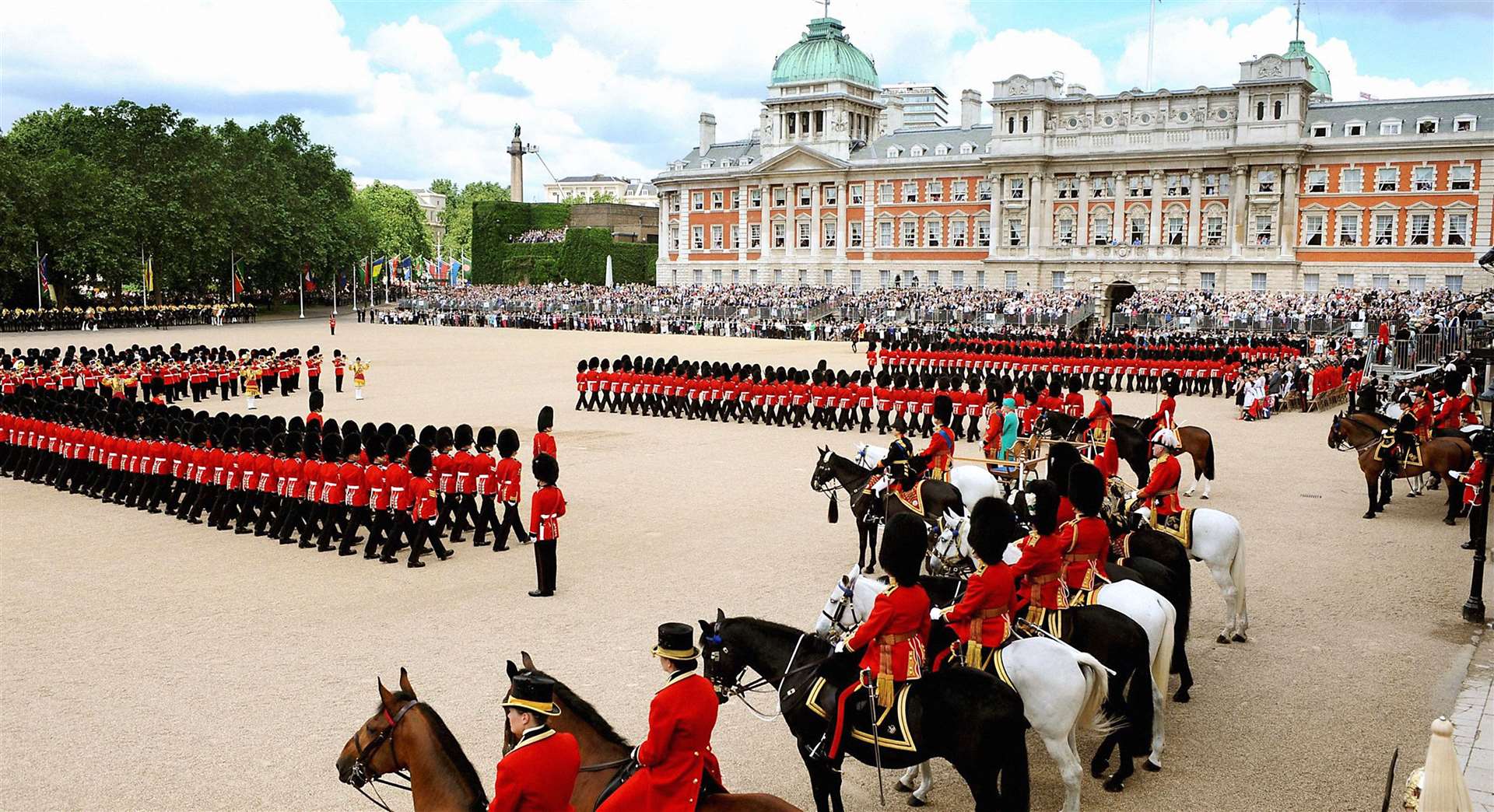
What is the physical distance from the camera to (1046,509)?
705cm

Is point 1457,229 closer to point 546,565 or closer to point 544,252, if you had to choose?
point 546,565

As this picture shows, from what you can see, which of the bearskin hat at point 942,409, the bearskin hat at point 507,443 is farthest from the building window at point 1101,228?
the bearskin hat at point 507,443

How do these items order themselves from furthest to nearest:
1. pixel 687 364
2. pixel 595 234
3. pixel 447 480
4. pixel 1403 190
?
pixel 595 234, pixel 1403 190, pixel 687 364, pixel 447 480

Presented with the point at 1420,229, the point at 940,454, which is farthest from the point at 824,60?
the point at 940,454

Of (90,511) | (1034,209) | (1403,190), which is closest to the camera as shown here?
(90,511)

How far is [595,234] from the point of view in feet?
259

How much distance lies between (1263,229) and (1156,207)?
16.9ft

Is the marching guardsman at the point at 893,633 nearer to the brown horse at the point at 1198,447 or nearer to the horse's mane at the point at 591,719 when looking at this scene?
the horse's mane at the point at 591,719

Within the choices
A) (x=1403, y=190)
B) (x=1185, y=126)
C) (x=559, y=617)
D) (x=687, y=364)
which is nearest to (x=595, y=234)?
(x=1185, y=126)

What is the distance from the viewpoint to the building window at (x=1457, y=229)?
4972 centimetres

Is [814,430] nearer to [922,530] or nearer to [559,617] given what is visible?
[559,617]

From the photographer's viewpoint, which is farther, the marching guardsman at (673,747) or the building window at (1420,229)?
the building window at (1420,229)

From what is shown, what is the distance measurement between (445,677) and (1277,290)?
174 ft

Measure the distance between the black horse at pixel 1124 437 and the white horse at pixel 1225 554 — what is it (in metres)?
5.11
